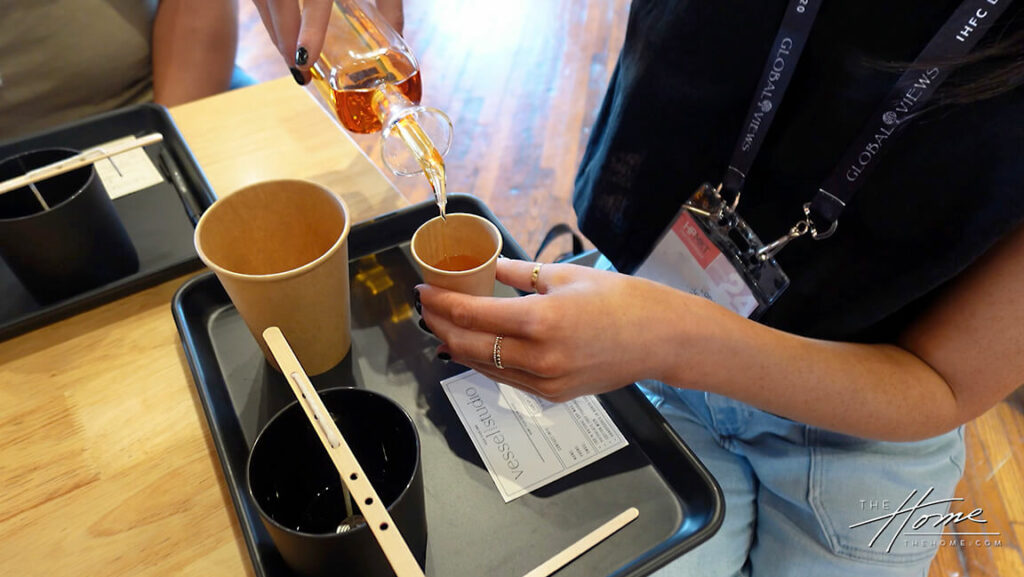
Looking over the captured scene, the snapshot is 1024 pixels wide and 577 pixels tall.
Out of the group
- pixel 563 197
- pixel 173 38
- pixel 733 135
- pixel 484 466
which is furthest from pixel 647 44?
pixel 563 197

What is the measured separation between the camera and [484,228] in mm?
608

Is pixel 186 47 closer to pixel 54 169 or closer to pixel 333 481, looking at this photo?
pixel 54 169

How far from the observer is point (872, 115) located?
60cm

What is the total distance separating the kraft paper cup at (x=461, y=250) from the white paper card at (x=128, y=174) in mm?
490

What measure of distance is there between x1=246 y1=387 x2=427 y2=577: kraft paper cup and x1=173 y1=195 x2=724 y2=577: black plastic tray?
0.05 m

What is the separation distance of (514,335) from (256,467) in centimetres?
25

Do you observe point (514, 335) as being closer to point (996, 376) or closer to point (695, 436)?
point (695, 436)

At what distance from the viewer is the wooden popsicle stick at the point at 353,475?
0.35 m

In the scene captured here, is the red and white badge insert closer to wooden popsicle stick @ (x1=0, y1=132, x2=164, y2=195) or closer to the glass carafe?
the glass carafe

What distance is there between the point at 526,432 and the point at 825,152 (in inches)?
18.2

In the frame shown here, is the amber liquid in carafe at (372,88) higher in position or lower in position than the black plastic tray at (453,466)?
higher

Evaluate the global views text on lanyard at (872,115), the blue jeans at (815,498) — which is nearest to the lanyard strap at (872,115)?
the global views text on lanyard at (872,115)

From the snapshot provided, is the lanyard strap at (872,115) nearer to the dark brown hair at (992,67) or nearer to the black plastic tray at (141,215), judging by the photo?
the dark brown hair at (992,67)

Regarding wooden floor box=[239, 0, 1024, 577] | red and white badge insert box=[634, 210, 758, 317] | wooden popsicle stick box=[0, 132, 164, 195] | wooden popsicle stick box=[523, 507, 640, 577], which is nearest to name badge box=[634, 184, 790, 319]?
red and white badge insert box=[634, 210, 758, 317]
